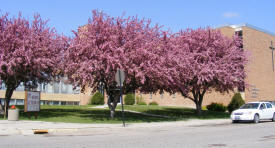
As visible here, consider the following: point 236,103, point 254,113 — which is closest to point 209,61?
point 254,113

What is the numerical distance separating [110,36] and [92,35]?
1158mm

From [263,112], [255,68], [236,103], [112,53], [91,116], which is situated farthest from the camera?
[255,68]

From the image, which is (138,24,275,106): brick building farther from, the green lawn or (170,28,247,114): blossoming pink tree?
the green lawn

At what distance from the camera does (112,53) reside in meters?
19.7

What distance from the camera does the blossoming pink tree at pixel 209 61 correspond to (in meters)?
25.7

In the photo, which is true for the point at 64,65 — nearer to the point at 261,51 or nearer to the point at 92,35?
the point at 92,35

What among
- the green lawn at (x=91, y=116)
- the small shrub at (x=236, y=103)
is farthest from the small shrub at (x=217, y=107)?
the green lawn at (x=91, y=116)

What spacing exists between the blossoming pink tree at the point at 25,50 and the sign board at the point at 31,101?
1.66 metres

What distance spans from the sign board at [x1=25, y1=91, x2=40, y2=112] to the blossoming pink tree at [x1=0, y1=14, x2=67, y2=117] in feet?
5.46

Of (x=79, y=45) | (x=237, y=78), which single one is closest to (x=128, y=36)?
(x=79, y=45)

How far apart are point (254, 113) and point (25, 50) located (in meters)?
15.6

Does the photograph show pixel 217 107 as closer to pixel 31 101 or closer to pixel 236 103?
pixel 236 103

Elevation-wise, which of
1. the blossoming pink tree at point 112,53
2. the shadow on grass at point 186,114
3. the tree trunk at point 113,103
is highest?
the blossoming pink tree at point 112,53

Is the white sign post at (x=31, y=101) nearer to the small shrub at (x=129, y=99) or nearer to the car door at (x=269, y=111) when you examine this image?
the car door at (x=269, y=111)
